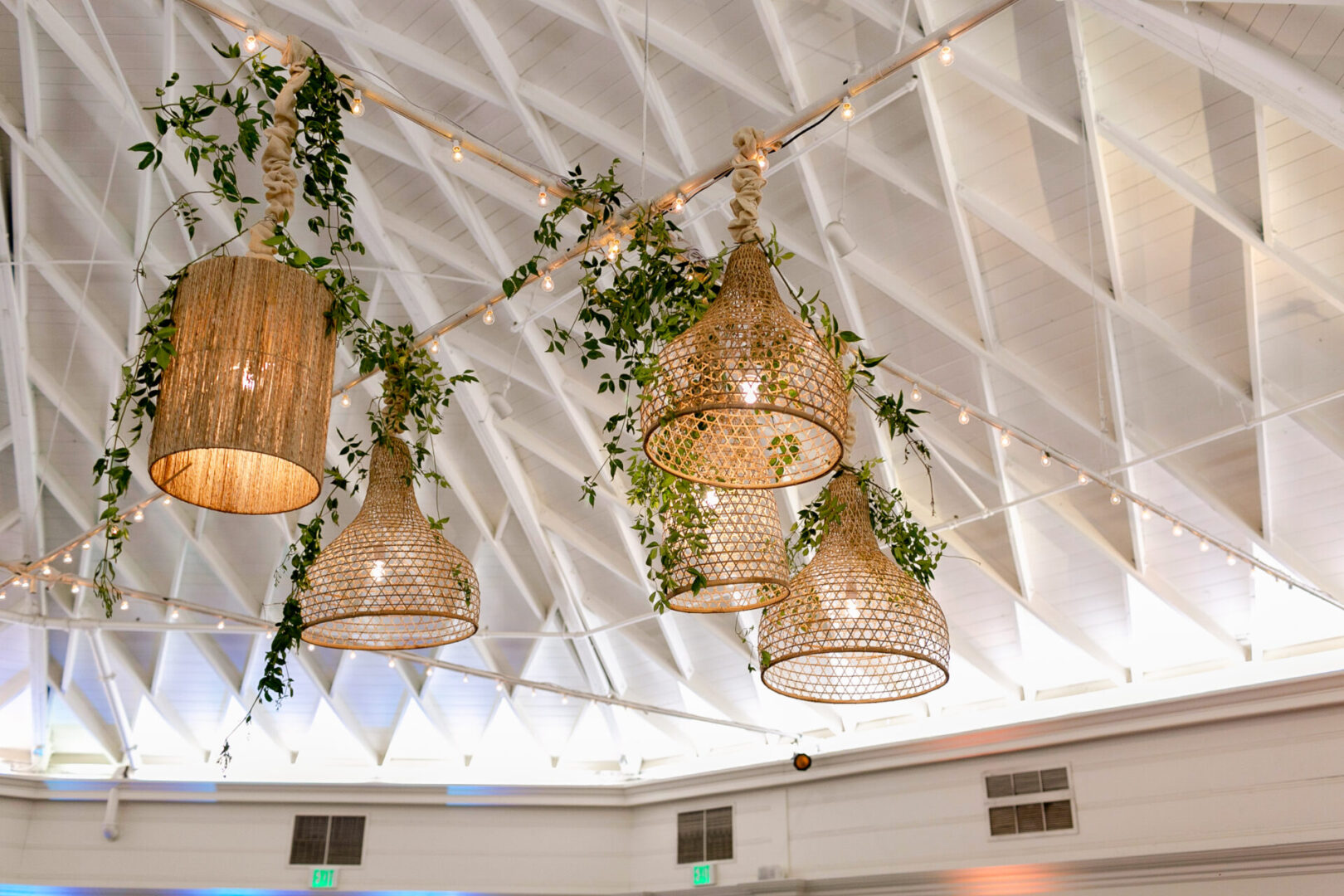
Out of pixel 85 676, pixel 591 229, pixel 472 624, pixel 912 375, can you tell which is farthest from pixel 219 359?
pixel 85 676

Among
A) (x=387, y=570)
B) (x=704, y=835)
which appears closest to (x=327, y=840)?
(x=704, y=835)

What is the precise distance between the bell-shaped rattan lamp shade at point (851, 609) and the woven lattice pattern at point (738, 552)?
0.34 ft

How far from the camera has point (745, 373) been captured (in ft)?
8.43

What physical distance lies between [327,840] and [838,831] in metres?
5.24

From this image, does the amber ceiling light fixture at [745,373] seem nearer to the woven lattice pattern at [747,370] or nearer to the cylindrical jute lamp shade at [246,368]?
the woven lattice pattern at [747,370]

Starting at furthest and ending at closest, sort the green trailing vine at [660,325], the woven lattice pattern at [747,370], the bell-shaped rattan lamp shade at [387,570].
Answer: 1. the bell-shaped rattan lamp shade at [387,570]
2. the green trailing vine at [660,325]
3. the woven lattice pattern at [747,370]

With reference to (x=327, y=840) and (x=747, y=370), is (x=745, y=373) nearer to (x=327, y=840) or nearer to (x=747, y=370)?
(x=747, y=370)

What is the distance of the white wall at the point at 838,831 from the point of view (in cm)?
830

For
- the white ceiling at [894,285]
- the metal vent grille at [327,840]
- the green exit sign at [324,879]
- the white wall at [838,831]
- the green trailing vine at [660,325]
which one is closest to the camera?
the green trailing vine at [660,325]

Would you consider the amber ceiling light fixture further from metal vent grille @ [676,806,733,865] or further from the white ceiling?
metal vent grille @ [676,806,733,865]

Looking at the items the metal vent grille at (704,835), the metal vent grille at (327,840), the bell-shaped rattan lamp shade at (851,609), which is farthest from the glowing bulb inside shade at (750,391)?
the metal vent grille at (327,840)

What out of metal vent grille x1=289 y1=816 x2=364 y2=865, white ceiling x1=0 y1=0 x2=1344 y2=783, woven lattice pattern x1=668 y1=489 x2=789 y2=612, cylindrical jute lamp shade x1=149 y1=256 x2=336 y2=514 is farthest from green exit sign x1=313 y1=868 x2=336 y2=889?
cylindrical jute lamp shade x1=149 y1=256 x2=336 y2=514

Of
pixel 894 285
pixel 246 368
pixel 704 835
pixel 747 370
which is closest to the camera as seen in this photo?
pixel 246 368

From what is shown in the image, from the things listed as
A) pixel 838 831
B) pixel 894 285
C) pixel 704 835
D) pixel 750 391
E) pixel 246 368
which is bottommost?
pixel 246 368
